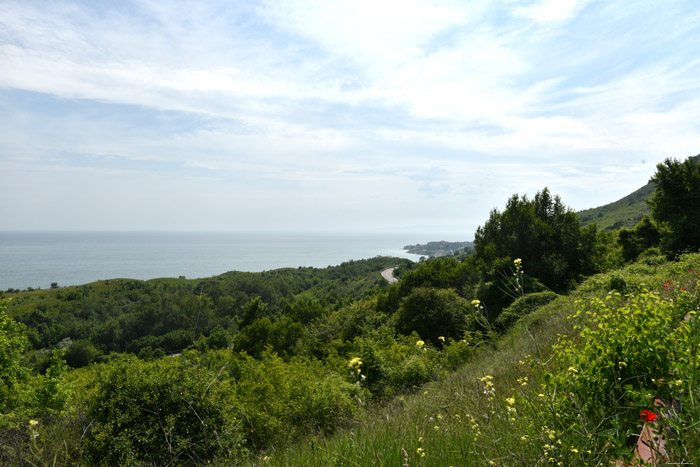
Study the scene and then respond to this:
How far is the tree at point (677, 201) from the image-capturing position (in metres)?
18.4

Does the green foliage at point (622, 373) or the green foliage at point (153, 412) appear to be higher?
the green foliage at point (622, 373)

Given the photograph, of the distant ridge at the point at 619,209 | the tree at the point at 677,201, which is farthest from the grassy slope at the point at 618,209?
the tree at the point at 677,201

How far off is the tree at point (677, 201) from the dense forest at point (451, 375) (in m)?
0.08

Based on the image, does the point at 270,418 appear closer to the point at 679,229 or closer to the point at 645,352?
the point at 645,352

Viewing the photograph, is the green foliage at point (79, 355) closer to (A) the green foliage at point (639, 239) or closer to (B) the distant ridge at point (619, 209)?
(A) the green foliage at point (639, 239)

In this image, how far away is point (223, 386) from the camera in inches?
355

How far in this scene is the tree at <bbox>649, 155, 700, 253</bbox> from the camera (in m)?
18.4

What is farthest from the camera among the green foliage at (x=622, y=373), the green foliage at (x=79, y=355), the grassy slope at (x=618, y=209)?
the grassy slope at (x=618, y=209)

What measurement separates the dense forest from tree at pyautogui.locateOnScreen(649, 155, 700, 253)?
0.08 meters

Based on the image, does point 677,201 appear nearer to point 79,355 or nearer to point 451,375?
point 451,375

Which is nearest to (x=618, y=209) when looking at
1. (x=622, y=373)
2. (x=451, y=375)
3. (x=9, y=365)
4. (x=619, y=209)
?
(x=619, y=209)

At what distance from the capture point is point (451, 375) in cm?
507

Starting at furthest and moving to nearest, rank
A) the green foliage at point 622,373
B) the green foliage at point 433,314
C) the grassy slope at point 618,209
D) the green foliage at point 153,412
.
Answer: the grassy slope at point 618,209
the green foliage at point 433,314
the green foliage at point 153,412
the green foliage at point 622,373

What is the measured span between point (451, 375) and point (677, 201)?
22.6 m
